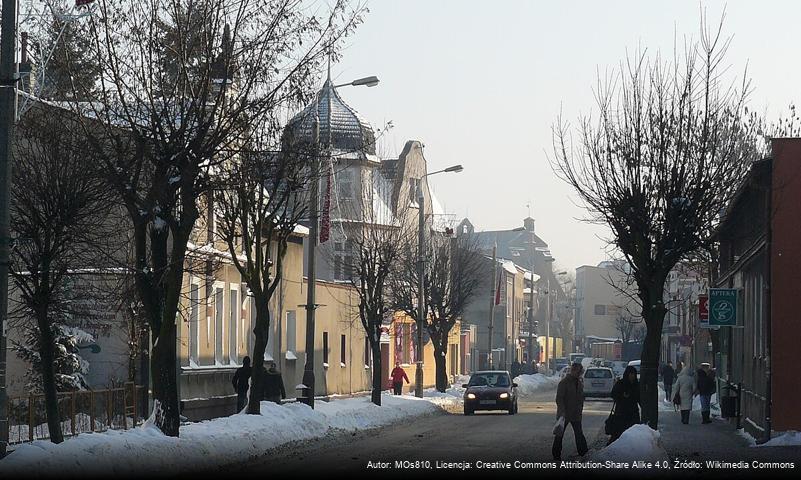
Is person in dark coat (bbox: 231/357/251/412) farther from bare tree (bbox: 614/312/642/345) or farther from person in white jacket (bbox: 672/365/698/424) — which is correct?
bare tree (bbox: 614/312/642/345)

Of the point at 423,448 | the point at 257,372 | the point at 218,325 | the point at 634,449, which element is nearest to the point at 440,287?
the point at 218,325

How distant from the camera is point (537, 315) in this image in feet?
533

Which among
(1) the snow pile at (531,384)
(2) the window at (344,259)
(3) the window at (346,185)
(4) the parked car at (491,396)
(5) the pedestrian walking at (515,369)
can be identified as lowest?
(1) the snow pile at (531,384)

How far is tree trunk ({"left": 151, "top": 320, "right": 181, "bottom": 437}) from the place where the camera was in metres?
23.0

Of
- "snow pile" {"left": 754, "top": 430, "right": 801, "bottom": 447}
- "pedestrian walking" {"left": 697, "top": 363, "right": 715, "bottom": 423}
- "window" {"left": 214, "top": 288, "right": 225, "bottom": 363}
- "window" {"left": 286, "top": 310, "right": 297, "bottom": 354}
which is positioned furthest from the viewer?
"window" {"left": 286, "top": 310, "right": 297, "bottom": 354}

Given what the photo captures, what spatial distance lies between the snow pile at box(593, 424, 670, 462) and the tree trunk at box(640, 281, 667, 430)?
6894 millimetres

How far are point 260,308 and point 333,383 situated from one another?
26.3m

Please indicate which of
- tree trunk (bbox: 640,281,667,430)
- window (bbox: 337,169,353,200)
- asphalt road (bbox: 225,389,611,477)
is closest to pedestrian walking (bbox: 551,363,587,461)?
asphalt road (bbox: 225,389,611,477)

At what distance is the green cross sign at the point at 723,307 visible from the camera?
1168 inches

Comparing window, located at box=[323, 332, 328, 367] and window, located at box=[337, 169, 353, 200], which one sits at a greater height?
window, located at box=[337, 169, 353, 200]

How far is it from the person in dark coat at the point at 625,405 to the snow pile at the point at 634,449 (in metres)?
2.05

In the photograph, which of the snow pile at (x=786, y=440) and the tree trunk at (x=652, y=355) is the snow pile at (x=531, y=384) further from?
the snow pile at (x=786, y=440)

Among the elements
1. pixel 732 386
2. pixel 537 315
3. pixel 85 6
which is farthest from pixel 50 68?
pixel 537 315

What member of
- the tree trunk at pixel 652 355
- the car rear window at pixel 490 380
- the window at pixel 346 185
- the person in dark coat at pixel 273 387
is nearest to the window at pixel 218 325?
the person in dark coat at pixel 273 387
